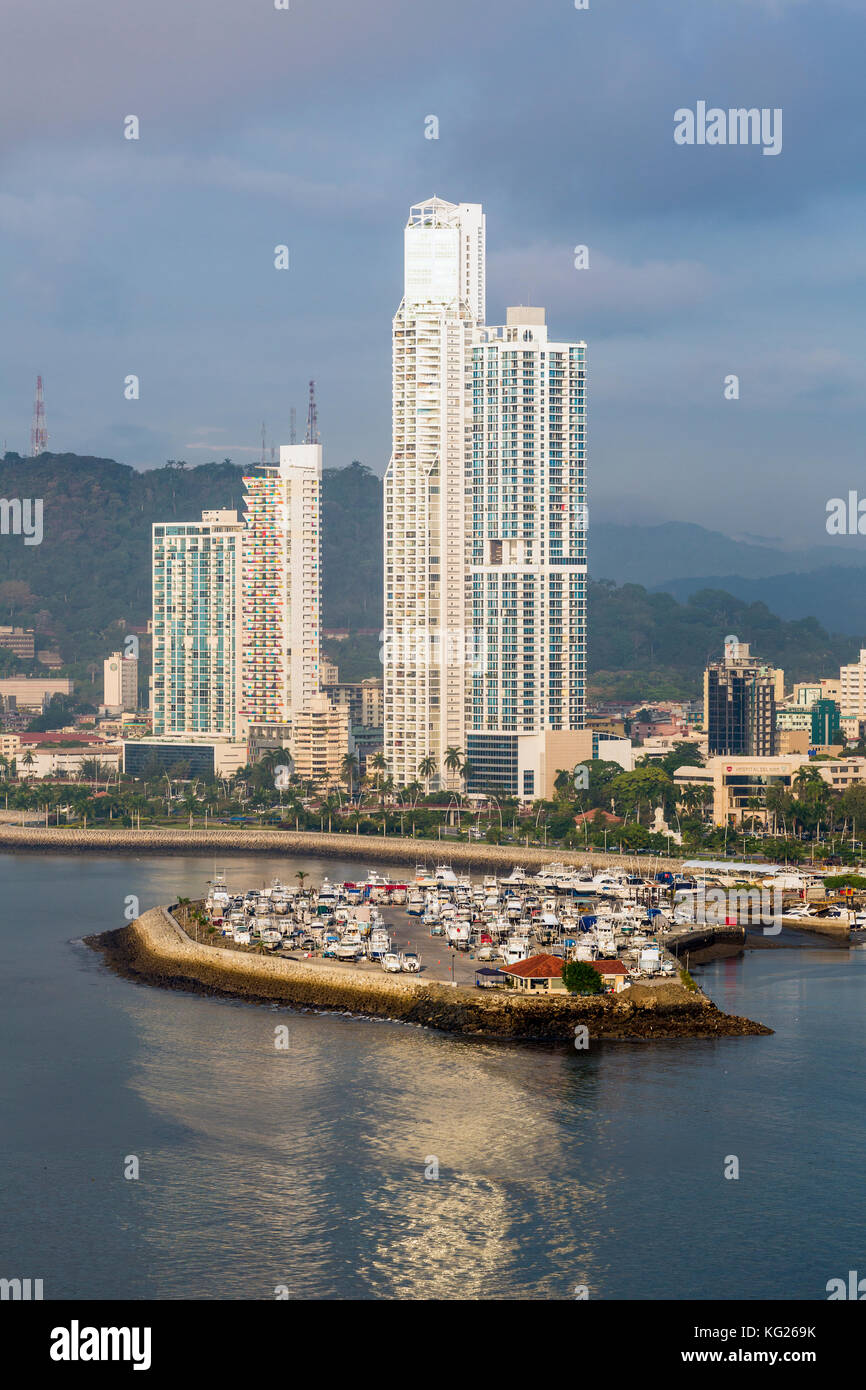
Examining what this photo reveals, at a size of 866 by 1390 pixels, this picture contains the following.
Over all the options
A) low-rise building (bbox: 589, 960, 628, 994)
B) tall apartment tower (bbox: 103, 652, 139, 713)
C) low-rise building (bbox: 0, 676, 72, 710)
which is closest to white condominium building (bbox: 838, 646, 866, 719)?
tall apartment tower (bbox: 103, 652, 139, 713)

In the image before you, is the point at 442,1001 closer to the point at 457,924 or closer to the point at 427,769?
the point at 457,924

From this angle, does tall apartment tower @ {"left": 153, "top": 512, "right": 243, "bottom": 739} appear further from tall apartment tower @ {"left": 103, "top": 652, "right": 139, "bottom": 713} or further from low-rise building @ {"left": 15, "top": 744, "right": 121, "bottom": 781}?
tall apartment tower @ {"left": 103, "top": 652, "right": 139, "bottom": 713}

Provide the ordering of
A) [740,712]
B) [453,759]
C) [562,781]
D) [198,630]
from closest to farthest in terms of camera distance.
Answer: [562,781] < [453,759] < [740,712] < [198,630]

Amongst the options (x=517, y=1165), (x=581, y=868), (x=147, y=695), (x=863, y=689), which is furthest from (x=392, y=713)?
(x=147, y=695)

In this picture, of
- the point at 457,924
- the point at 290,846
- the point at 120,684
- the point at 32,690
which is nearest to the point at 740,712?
the point at 290,846

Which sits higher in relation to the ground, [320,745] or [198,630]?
[198,630]

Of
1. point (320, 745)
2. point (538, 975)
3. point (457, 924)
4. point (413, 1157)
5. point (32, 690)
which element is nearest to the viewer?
point (413, 1157)
